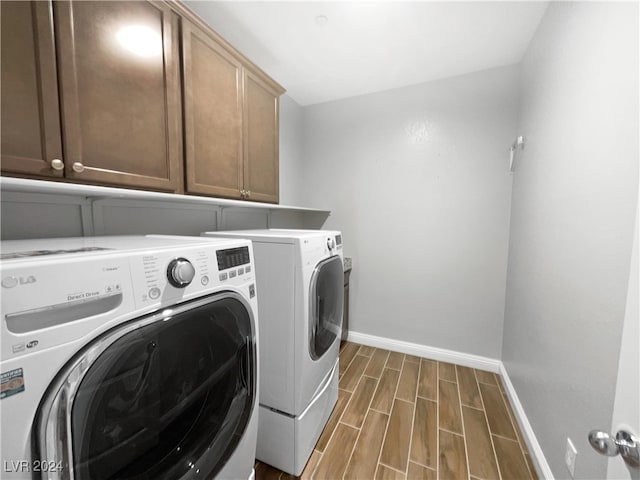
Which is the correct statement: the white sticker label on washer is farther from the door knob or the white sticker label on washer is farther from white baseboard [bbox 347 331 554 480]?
white baseboard [bbox 347 331 554 480]

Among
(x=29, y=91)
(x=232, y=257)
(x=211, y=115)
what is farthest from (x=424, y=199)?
(x=29, y=91)

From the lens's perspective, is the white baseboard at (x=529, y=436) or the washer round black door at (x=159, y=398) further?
the white baseboard at (x=529, y=436)

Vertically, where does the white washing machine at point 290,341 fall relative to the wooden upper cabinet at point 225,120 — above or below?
below

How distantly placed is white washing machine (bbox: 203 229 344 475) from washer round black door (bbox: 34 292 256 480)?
0.93 ft

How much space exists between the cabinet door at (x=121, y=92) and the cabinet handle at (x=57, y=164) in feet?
0.06

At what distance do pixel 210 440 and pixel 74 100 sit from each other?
121cm

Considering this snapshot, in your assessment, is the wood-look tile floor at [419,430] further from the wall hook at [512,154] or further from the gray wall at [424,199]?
the wall hook at [512,154]

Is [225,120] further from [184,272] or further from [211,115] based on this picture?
[184,272]

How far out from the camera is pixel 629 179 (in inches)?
31.4

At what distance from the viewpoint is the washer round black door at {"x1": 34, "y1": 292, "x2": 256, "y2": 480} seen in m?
0.48

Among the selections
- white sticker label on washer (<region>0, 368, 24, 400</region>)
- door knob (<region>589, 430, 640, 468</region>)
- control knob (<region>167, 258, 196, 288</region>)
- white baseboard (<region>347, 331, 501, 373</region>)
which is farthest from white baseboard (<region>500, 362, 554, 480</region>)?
white sticker label on washer (<region>0, 368, 24, 400</region>)

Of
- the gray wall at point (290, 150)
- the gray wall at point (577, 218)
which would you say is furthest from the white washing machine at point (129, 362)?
the gray wall at point (290, 150)

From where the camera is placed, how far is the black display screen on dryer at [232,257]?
805mm

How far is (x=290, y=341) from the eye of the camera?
1.18 meters
